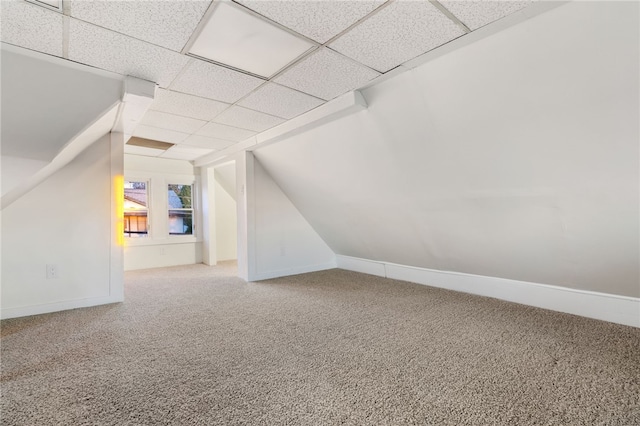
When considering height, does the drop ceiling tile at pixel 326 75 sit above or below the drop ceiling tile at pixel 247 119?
below

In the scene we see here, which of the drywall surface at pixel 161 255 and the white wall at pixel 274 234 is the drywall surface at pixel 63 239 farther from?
the drywall surface at pixel 161 255

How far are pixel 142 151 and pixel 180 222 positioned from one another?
1.64m

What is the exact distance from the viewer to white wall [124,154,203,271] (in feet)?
17.3

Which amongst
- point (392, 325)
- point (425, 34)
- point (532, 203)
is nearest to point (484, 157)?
point (532, 203)

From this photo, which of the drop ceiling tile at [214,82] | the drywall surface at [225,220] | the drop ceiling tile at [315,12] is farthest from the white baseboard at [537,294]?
the drywall surface at [225,220]

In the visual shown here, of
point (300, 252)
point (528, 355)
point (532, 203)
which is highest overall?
point (532, 203)

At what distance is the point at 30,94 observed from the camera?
197 cm

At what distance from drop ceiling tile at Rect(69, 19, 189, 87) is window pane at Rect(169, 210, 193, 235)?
13.3 ft

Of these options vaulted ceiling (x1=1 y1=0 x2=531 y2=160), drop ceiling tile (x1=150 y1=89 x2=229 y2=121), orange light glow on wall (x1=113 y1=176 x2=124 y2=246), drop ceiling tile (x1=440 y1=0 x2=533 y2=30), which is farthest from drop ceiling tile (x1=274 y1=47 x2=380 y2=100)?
orange light glow on wall (x1=113 y1=176 x2=124 y2=246)

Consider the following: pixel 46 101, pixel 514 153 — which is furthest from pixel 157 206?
pixel 514 153

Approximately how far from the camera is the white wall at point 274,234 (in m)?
4.41

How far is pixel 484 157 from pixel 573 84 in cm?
72

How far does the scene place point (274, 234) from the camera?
4629mm

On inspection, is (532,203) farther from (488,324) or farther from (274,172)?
(274,172)
